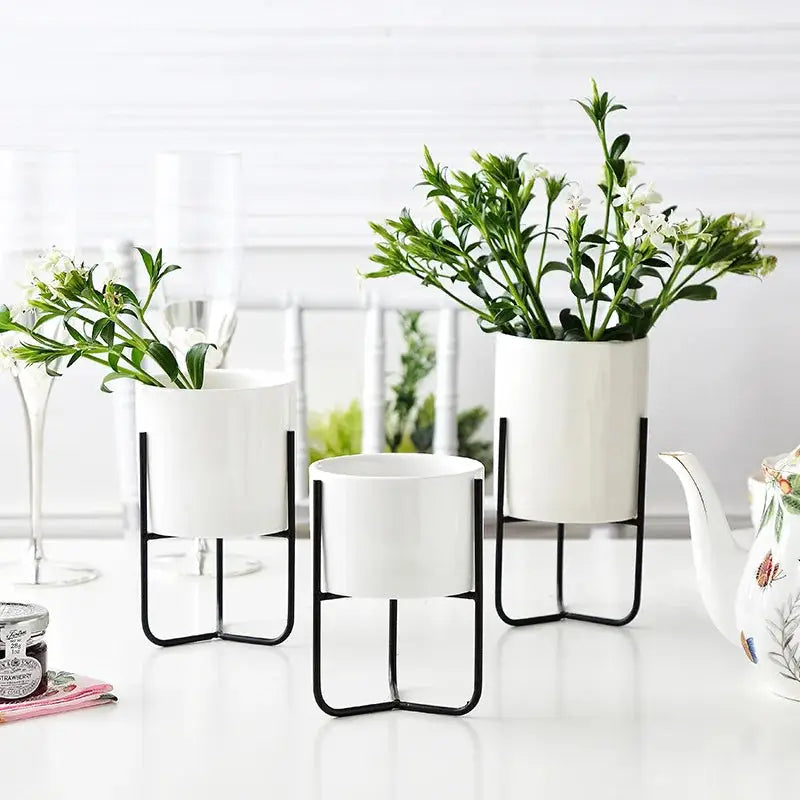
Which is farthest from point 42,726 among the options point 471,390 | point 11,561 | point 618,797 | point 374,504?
point 471,390

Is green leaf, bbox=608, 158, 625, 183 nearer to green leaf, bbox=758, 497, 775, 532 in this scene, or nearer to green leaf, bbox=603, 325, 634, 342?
green leaf, bbox=603, 325, 634, 342

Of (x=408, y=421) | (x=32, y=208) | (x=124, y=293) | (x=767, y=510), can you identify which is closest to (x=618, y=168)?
(x=767, y=510)

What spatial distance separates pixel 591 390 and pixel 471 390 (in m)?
1.46

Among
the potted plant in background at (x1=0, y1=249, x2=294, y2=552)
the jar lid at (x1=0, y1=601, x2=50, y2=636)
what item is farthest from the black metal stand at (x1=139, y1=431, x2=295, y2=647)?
the jar lid at (x1=0, y1=601, x2=50, y2=636)

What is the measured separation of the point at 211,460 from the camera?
95cm

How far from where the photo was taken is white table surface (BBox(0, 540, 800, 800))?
0.73m

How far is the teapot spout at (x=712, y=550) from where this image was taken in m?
0.92

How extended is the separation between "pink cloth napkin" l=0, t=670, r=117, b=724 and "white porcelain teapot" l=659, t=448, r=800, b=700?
1.44ft

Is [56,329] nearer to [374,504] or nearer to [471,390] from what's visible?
[374,504]

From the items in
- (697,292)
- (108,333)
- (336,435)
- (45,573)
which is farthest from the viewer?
(336,435)

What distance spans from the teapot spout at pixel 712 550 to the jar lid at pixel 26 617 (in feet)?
1.49

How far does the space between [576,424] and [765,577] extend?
8.6 inches

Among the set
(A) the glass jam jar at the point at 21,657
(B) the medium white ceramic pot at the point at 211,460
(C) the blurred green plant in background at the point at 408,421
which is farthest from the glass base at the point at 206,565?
(C) the blurred green plant in background at the point at 408,421

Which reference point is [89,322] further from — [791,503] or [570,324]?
[791,503]
